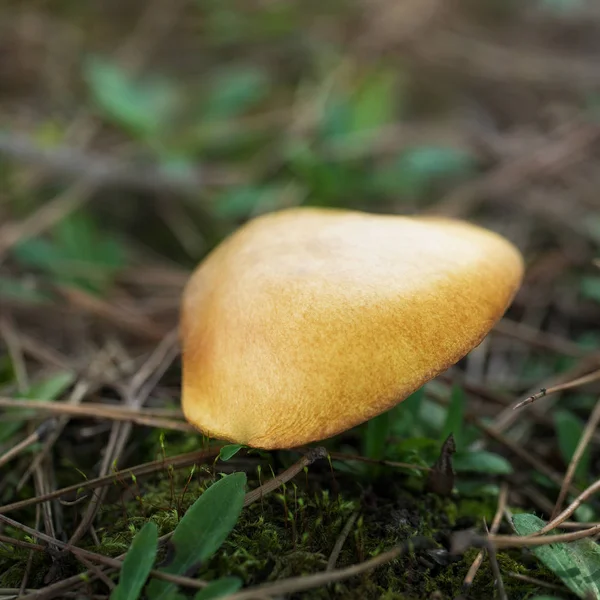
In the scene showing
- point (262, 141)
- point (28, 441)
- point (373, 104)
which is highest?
point (373, 104)

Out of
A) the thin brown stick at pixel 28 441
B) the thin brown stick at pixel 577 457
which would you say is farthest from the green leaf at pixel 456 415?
the thin brown stick at pixel 28 441

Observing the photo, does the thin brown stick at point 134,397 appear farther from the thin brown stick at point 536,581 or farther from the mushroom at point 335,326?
the thin brown stick at point 536,581

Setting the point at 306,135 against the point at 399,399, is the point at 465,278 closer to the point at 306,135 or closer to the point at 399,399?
the point at 399,399

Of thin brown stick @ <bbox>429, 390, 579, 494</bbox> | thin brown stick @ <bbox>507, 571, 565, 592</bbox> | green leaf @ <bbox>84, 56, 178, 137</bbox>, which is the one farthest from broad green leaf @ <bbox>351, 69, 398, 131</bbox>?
thin brown stick @ <bbox>507, 571, 565, 592</bbox>

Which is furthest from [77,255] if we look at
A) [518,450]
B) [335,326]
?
[518,450]

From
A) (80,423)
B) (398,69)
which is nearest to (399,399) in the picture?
(80,423)

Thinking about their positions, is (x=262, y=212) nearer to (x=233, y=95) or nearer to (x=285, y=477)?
(x=233, y=95)
